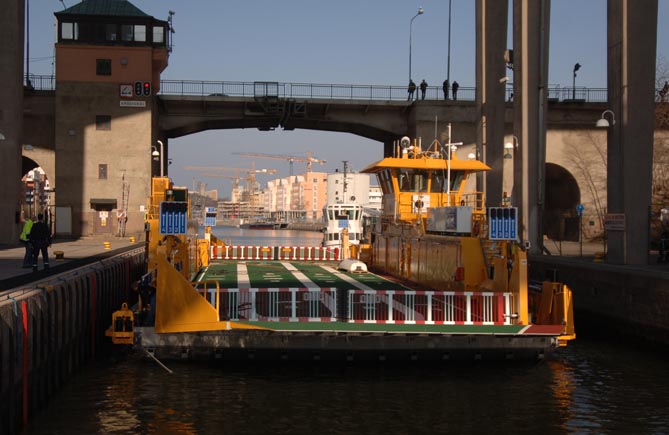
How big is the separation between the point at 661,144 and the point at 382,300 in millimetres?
45592

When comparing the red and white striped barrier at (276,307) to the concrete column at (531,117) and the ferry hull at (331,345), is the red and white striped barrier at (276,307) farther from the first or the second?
the concrete column at (531,117)

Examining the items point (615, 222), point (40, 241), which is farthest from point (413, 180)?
point (40, 241)

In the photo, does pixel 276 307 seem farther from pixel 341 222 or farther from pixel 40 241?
pixel 341 222

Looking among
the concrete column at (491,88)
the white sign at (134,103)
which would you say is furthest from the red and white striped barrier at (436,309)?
the white sign at (134,103)

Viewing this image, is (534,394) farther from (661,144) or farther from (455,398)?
(661,144)

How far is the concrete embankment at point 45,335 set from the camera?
13.1 meters

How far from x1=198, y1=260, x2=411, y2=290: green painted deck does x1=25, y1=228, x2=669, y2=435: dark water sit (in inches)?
133

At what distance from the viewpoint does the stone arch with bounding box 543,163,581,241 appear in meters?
61.3

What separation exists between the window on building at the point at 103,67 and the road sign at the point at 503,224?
45.0 meters

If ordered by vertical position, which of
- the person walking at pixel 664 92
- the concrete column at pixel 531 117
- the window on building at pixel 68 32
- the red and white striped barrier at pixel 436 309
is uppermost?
the window on building at pixel 68 32

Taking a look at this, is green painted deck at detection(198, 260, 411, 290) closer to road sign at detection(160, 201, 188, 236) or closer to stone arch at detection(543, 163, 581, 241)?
road sign at detection(160, 201, 188, 236)

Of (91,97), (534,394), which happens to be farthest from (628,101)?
(91,97)

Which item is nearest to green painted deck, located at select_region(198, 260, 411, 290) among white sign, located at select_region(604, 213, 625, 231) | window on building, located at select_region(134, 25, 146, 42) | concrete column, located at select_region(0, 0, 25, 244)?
white sign, located at select_region(604, 213, 625, 231)

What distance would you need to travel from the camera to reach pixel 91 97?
5634 centimetres
